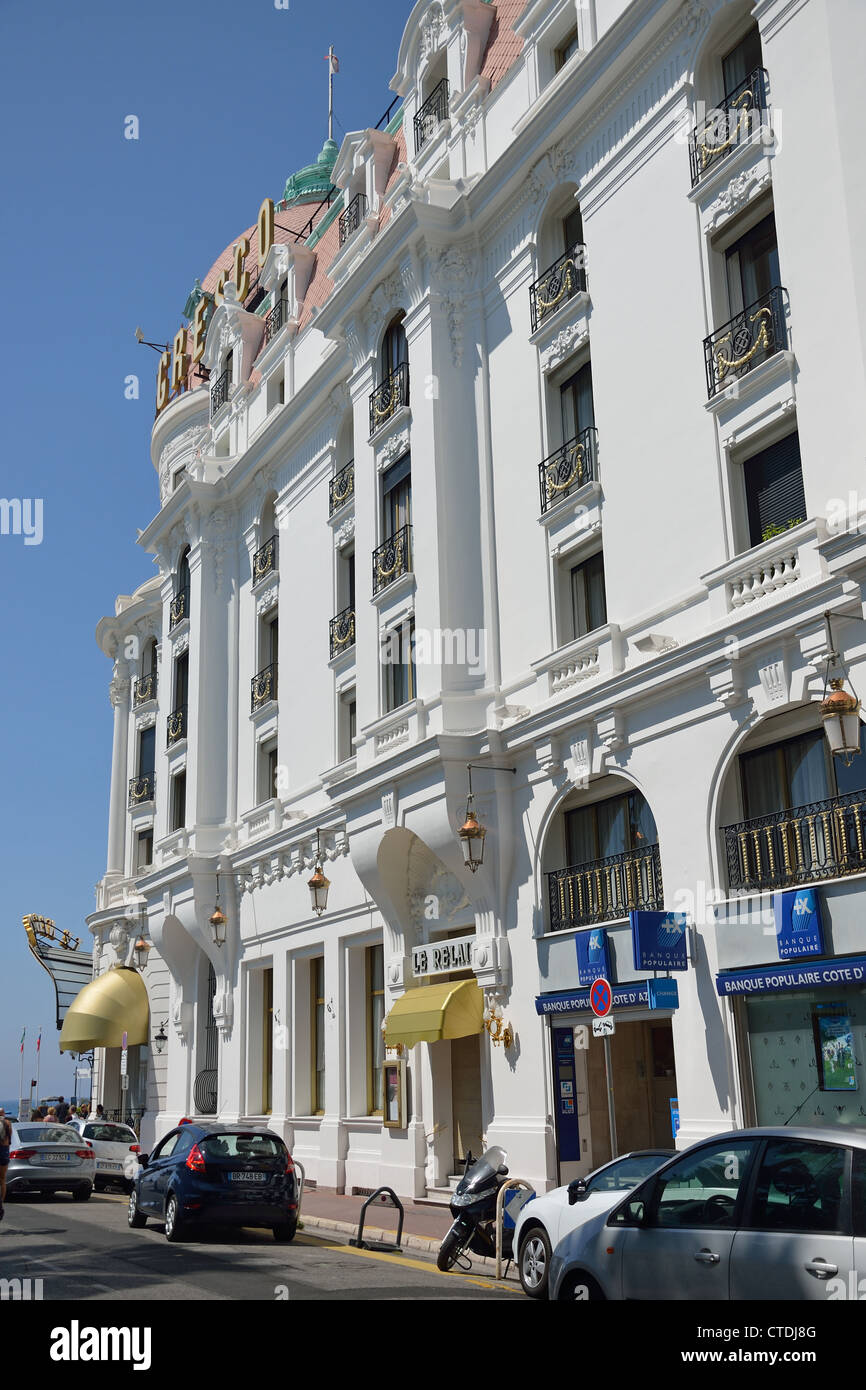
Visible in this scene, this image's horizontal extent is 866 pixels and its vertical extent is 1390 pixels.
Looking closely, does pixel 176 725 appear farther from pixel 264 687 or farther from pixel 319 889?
pixel 319 889

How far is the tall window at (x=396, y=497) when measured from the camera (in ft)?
76.1

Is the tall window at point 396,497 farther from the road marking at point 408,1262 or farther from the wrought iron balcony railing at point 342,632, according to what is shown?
the road marking at point 408,1262

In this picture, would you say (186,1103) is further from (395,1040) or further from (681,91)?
(681,91)

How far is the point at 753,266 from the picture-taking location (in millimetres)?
16328

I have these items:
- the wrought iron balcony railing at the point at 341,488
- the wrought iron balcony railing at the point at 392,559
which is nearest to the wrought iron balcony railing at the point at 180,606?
the wrought iron balcony railing at the point at 341,488

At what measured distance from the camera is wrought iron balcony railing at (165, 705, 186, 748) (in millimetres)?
34531

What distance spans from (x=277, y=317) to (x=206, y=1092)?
18712 millimetres

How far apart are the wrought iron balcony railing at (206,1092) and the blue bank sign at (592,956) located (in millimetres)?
16712

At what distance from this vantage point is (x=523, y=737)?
18.9 m

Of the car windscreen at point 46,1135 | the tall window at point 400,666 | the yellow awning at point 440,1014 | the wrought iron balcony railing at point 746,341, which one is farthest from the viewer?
the car windscreen at point 46,1135

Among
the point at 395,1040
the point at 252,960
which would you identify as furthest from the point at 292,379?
the point at 395,1040

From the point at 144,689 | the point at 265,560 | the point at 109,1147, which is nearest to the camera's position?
the point at 109,1147

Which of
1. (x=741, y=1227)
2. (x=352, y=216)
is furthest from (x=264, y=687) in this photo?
(x=741, y=1227)
